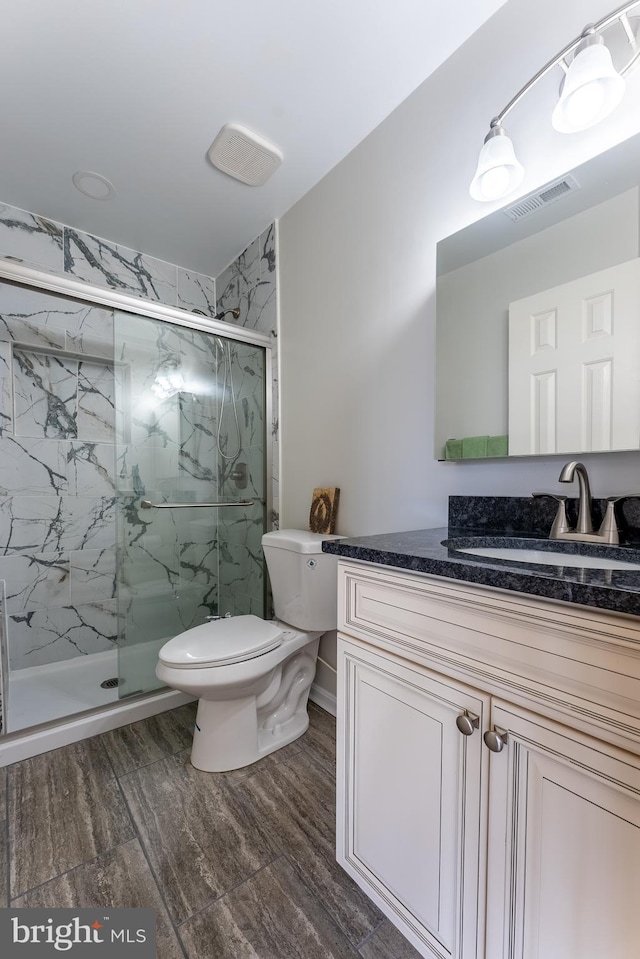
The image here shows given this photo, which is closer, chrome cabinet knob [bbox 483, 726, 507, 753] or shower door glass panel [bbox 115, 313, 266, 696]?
chrome cabinet knob [bbox 483, 726, 507, 753]

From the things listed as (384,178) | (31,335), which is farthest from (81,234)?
(384,178)

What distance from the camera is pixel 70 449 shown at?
90.4 inches

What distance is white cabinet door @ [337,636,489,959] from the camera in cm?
72

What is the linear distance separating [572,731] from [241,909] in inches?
37.2

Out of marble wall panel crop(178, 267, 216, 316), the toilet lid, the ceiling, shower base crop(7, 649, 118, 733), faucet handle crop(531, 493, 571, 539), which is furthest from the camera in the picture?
marble wall panel crop(178, 267, 216, 316)

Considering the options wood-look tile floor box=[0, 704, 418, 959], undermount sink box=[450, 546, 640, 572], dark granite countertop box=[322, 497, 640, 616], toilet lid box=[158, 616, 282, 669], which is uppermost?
dark granite countertop box=[322, 497, 640, 616]

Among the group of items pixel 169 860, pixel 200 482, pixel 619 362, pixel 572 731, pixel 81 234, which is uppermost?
→ pixel 81 234

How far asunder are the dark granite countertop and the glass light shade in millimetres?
918

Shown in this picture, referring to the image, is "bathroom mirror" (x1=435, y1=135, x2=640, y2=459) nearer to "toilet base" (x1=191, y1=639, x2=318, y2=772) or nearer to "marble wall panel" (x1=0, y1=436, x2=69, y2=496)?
"toilet base" (x1=191, y1=639, x2=318, y2=772)

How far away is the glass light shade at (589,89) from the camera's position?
0.89 m

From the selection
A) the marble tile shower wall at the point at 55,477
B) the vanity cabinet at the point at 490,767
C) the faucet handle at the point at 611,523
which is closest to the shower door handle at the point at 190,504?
the marble tile shower wall at the point at 55,477

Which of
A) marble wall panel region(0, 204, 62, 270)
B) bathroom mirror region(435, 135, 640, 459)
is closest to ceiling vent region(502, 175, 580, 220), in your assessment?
bathroom mirror region(435, 135, 640, 459)

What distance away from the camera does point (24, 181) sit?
1882 millimetres

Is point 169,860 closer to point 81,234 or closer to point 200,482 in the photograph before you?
point 200,482
